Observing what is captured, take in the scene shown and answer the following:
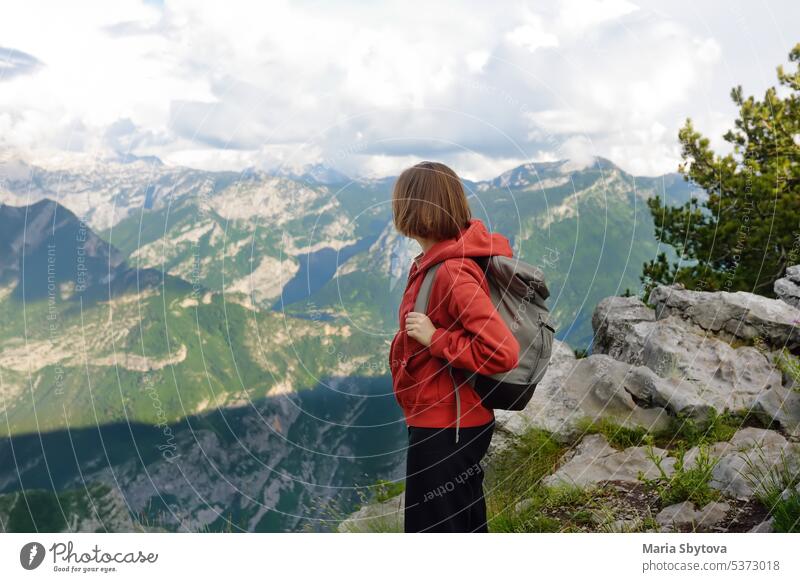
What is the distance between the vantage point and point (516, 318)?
3939 mm

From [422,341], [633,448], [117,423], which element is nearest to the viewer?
[422,341]

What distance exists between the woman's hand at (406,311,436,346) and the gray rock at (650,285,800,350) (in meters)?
7.23

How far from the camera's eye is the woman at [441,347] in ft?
12.3

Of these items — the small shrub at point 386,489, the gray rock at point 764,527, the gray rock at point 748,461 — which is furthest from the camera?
the small shrub at point 386,489

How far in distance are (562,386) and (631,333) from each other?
7.68 feet

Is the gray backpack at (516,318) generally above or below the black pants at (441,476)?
above

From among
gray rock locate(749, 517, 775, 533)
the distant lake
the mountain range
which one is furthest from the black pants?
the distant lake

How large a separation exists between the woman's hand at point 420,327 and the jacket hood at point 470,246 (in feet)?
1.04

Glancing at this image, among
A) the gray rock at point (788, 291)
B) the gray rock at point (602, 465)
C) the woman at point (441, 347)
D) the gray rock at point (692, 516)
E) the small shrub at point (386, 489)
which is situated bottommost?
the small shrub at point (386, 489)

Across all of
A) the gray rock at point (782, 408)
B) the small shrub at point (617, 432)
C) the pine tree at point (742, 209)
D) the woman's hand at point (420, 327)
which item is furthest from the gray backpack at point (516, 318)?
the pine tree at point (742, 209)

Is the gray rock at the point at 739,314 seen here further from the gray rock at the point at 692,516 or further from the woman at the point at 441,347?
the woman at the point at 441,347
